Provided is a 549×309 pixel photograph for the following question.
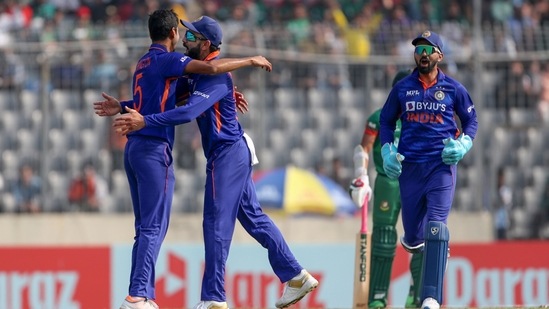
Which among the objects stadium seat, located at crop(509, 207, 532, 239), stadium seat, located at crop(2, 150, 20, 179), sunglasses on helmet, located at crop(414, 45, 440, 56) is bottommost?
stadium seat, located at crop(509, 207, 532, 239)

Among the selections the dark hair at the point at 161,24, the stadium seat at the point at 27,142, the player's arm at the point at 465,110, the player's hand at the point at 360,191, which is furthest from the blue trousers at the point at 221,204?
the stadium seat at the point at 27,142

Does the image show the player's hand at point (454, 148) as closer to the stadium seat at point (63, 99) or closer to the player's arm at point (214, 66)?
the player's arm at point (214, 66)

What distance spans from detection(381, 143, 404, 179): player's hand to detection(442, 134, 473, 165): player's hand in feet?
1.31

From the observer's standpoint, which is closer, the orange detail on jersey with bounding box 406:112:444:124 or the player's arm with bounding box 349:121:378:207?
the orange detail on jersey with bounding box 406:112:444:124

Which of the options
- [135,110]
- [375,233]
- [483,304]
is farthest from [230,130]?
[483,304]

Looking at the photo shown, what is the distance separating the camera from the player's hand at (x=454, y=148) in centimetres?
1156

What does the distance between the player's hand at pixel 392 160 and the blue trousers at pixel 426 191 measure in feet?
0.29

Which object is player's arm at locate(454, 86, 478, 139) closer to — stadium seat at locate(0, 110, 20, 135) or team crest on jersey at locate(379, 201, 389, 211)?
team crest on jersey at locate(379, 201, 389, 211)

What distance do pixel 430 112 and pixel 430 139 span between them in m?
0.23

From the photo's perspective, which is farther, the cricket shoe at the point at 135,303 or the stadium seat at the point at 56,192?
the stadium seat at the point at 56,192

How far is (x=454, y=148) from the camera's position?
37.9 ft

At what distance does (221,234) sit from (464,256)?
25.0 feet

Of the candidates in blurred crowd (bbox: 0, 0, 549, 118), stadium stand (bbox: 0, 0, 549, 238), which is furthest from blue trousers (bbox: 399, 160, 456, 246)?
blurred crowd (bbox: 0, 0, 549, 118)

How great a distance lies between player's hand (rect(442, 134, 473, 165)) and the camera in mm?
11562
